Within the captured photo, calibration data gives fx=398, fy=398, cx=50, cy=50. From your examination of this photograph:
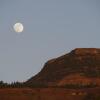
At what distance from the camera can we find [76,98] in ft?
139

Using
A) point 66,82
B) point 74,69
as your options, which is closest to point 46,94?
point 66,82

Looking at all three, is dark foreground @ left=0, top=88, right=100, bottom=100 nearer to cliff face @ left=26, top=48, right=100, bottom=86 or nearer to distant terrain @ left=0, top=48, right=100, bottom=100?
distant terrain @ left=0, top=48, right=100, bottom=100

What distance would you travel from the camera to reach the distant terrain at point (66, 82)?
4228 cm

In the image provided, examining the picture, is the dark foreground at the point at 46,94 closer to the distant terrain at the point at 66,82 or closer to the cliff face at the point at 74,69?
the distant terrain at the point at 66,82

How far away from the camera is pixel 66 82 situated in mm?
61406

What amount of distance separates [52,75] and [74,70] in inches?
184

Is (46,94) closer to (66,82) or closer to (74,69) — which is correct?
(66,82)

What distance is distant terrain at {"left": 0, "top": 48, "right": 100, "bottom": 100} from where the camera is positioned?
42281 mm

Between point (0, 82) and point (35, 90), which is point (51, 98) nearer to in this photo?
point (35, 90)

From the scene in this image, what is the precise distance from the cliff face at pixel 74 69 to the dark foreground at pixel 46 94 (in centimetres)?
1620

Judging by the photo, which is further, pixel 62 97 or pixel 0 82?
pixel 0 82

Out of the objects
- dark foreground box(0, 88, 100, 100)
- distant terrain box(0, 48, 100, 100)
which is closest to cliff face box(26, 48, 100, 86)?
distant terrain box(0, 48, 100, 100)

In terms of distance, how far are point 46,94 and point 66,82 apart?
19.2 meters

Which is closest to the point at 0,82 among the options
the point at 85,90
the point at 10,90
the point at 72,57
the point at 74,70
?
the point at 10,90
